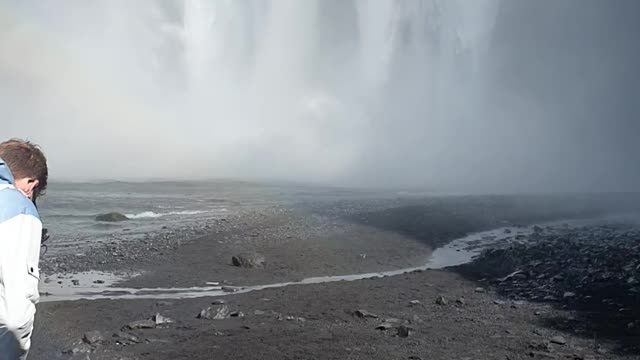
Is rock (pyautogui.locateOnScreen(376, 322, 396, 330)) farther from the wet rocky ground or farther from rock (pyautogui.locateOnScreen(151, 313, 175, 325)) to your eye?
rock (pyautogui.locateOnScreen(151, 313, 175, 325))

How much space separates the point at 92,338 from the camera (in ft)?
41.0

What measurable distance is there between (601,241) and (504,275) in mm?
9697

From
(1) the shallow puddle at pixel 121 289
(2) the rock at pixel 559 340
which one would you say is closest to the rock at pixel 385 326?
(2) the rock at pixel 559 340

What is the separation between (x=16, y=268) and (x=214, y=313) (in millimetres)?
12273

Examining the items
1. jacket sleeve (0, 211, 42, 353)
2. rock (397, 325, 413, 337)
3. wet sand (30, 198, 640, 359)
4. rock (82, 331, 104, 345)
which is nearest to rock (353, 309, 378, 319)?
wet sand (30, 198, 640, 359)

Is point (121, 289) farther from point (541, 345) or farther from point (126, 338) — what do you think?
point (541, 345)

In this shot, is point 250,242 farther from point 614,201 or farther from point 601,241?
point 614,201

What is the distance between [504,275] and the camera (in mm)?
21312

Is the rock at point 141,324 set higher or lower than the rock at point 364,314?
lower

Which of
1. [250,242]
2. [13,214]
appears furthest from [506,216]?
[13,214]

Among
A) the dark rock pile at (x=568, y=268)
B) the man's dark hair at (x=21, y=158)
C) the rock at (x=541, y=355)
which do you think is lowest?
the rock at (x=541, y=355)

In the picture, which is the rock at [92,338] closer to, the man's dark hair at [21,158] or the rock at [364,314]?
the rock at [364,314]

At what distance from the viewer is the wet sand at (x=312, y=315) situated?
1220 cm

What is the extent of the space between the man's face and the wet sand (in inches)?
342
